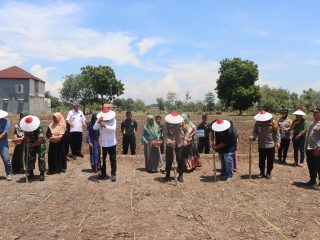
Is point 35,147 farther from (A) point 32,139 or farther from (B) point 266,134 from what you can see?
(B) point 266,134

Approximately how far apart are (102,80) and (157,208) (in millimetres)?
65119

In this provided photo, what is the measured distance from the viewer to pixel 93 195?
7.66m

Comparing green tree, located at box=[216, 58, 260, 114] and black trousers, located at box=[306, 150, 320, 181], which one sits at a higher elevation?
green tree, located at box=[216, 58, 260, 114]

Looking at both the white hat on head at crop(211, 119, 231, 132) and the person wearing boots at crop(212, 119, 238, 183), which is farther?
the person wearing boots at crop(212, 119, 238, 183)

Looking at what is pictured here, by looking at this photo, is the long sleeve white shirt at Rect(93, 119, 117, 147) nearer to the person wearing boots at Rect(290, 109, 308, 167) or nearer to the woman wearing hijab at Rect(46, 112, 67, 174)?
the woman wearing hijab at Rect(46, 112, 67, 174)

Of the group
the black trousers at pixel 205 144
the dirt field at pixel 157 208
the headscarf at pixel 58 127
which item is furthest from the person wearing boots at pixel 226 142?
the headscarf at pixel 58 127

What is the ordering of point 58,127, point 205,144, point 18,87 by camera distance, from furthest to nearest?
point 18,87 → point 205,144 → point 58,127

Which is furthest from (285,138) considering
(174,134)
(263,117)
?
(174,134)

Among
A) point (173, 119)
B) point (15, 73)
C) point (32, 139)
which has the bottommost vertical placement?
point (32, 139)

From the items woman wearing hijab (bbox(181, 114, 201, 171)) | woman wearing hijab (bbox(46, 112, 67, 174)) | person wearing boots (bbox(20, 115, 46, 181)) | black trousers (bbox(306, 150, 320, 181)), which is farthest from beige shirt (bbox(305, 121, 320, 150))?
person wearing boots (bbox(20, 115, 46, 181))

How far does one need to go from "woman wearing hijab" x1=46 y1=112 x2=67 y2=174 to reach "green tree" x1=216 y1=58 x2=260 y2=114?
161 feet

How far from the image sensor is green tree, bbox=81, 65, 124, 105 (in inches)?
2771

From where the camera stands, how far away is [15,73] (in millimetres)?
54000

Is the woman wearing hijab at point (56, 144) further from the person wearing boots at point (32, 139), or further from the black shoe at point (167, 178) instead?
the black shoe at point (167, 178)
